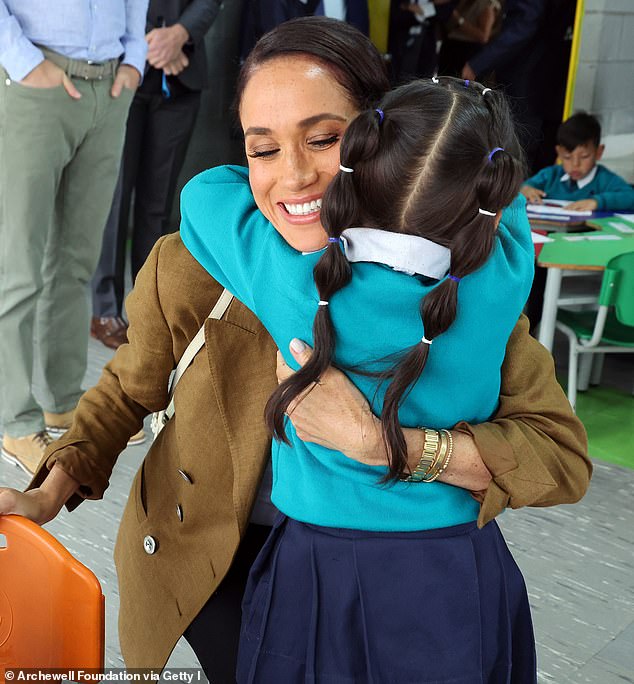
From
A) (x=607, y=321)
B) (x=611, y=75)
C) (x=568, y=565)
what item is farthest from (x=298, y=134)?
(x=611, y=75)

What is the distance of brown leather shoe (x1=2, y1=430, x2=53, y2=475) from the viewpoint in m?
3.06

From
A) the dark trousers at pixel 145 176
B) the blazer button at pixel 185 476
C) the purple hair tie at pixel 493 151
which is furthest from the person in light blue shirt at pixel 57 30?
the purple hair tie at pixel 493 151

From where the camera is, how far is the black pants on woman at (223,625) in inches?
54.9

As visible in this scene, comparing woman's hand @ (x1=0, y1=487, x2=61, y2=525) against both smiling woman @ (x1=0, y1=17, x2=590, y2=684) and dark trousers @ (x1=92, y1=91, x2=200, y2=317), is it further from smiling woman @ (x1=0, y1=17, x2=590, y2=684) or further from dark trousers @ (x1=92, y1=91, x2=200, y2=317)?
dark trousers @ (x1=92, y1=91, x2=200, y2=317)

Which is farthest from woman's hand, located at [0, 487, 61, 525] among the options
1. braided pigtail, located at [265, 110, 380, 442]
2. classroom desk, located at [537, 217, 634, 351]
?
classroom desk, located at [537, 217, 634, 351]

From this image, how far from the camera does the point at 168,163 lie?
4406 mm

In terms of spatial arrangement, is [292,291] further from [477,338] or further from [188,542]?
[188,542]

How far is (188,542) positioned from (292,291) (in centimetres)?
52

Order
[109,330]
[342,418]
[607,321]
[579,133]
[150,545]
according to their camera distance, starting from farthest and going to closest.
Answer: [579,133]
[109,330]
[607,321]
[150,545]
[342,418]

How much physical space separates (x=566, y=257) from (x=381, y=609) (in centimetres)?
252

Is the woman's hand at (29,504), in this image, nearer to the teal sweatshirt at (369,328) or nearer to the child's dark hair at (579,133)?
the teal sweatshirt at (369,328)

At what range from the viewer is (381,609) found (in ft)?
3.77

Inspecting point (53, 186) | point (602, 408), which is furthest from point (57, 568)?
point (602, 408)

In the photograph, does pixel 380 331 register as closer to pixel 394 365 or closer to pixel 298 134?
pixel 394 365
